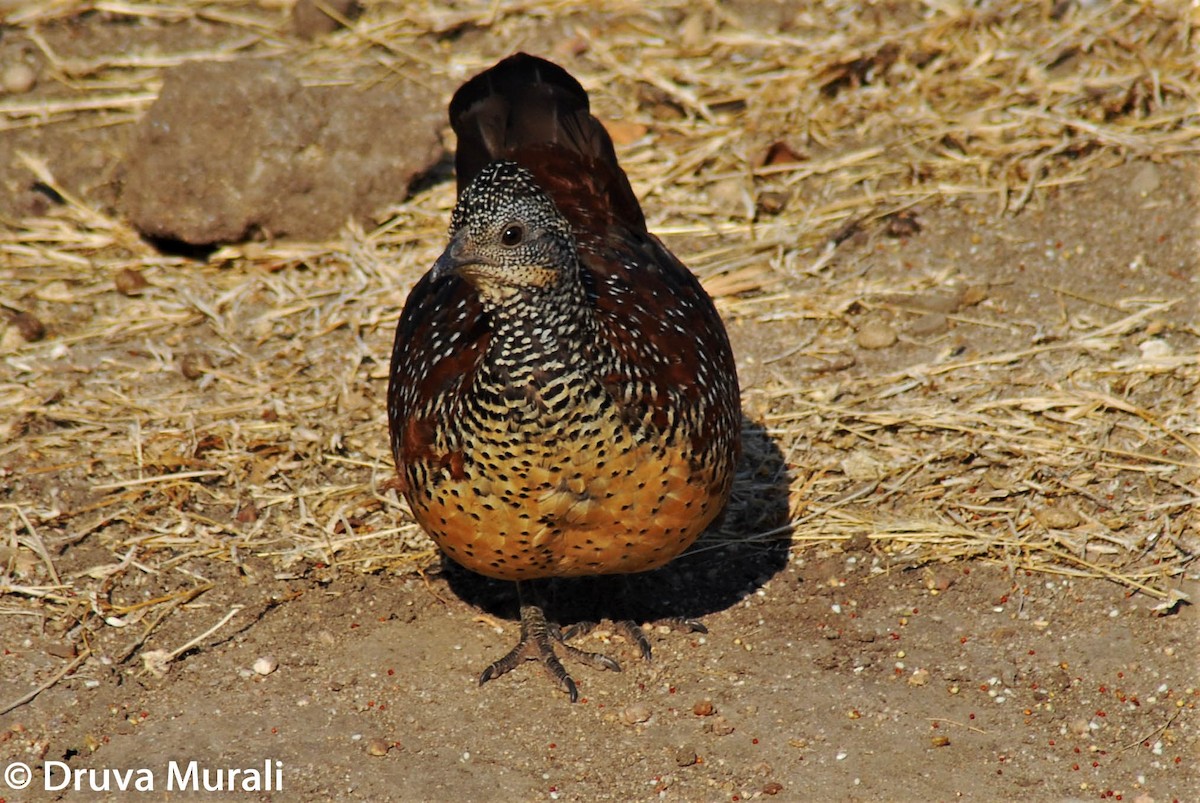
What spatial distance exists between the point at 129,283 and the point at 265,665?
2605 mm

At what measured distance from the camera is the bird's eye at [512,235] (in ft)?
11.4

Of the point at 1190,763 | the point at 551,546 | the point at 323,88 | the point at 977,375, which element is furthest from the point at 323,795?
the point at 323,88

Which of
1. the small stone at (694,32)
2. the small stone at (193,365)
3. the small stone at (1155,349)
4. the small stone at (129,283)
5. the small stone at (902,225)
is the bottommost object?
the small stone at (193,365)

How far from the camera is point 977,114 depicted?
22.3ft

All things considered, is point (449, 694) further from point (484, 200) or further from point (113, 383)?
point (113, 383)

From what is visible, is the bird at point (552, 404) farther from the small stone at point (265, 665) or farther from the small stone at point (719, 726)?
the small stone at point (265, 665)

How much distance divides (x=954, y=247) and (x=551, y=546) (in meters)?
3.08

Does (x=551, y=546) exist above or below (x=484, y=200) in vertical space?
below

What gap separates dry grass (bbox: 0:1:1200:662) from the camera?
4.86m

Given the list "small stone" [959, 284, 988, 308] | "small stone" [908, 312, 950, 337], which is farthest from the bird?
"small stone" [959, 284, 988, 308]

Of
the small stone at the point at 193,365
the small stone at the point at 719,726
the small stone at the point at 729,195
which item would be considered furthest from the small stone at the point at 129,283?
the small stone at the point at 719,726

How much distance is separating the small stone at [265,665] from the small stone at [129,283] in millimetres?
2544

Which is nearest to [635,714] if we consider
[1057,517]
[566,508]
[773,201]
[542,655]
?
[542,655]

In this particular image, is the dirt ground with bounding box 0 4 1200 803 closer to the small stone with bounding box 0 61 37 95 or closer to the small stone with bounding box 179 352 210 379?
the small stone with bounding box 179 352 210 379
